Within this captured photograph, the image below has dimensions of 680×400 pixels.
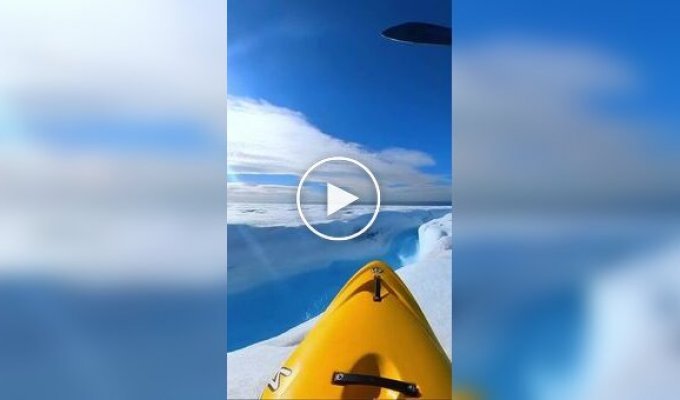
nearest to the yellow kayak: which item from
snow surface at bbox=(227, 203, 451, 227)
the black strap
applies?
the black strap

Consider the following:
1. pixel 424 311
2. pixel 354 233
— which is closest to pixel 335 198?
pixel 354 233

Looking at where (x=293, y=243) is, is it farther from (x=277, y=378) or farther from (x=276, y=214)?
(x=277, y=378)

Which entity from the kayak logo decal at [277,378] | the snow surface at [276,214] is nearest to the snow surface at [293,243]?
the snow surface at [276,214]

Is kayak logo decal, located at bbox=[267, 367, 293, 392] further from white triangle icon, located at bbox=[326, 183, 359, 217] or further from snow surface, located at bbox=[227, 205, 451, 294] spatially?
white triangle icon, located at bbox=[326, 183, 359, 217]

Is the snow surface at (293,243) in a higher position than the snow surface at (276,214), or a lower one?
lower

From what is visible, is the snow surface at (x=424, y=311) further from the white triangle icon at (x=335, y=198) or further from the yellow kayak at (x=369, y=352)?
the white triangle icon at (x=335, y=198)

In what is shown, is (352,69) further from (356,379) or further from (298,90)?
(356,379)

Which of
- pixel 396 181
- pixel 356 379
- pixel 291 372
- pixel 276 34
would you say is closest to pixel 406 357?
pixel 356 379
